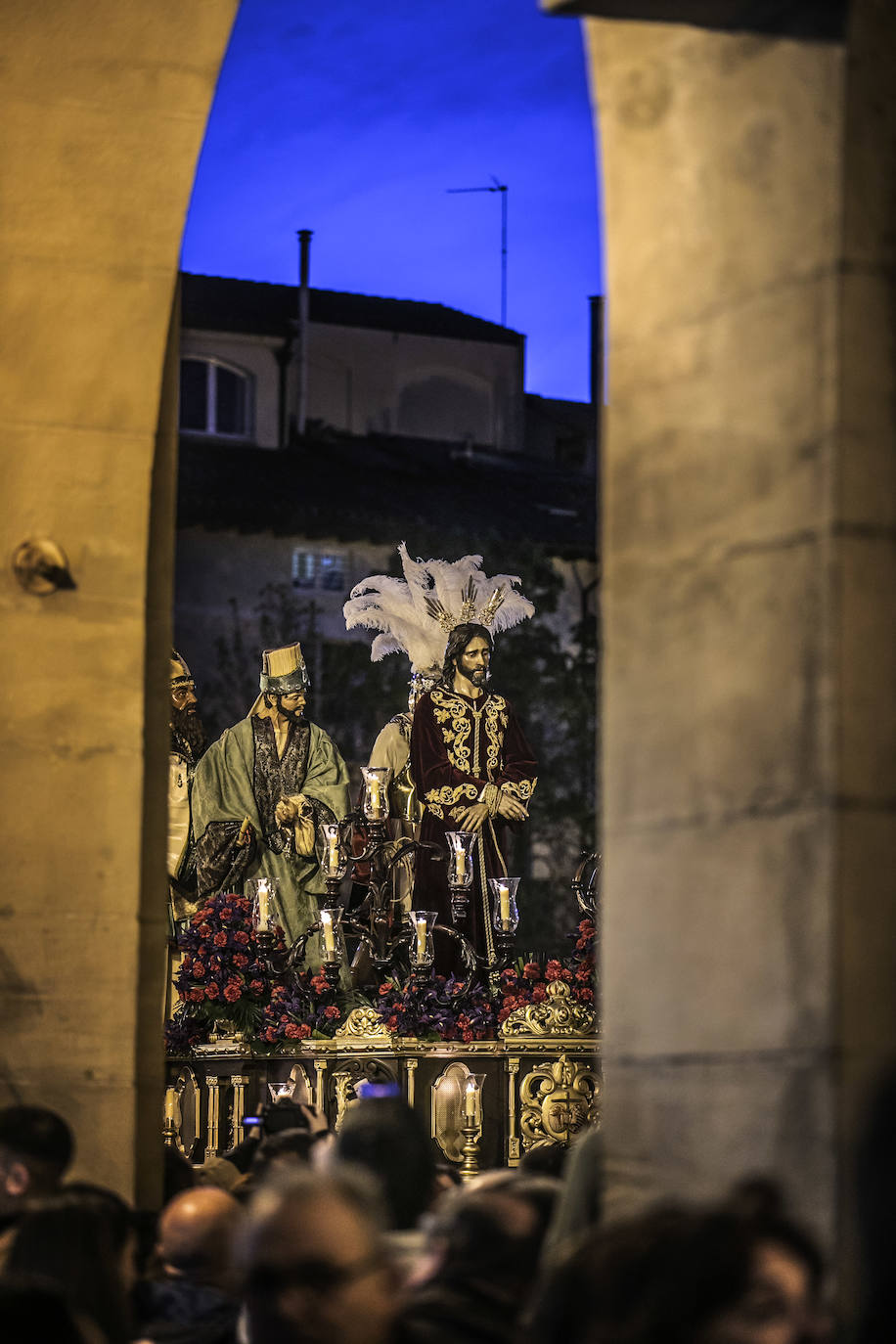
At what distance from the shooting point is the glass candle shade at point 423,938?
1119 cm

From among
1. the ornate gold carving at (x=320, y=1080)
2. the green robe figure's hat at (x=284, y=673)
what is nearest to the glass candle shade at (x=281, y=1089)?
the ornate gold carving at (x=320, y=1080)

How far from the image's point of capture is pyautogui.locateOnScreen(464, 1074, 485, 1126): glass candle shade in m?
10.6

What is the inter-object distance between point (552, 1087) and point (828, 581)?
23.7 ft

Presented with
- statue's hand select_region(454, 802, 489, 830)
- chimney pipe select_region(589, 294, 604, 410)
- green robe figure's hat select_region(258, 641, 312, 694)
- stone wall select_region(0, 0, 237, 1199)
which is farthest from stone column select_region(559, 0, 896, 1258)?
chimney pipe select_region(589, 294, 604, 410)

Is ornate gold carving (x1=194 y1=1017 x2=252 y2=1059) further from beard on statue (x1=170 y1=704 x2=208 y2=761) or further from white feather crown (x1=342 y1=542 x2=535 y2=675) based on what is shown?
white feather crown (x1=342 y1=542 x2=535 y2=675)

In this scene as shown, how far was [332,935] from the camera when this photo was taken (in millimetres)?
11422

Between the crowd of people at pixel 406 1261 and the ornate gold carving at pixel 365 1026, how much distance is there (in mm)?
5570

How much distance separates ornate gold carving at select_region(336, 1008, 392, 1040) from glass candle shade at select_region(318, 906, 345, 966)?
1.32 ft

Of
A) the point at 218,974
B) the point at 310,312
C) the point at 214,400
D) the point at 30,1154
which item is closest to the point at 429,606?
the point at 218,974

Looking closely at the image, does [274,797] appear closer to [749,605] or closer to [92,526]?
[92,526]

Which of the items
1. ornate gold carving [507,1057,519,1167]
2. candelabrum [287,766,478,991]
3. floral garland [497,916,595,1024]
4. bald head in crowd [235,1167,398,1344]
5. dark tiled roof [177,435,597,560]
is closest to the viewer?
bald head in crowd [235,1167,398,1344]

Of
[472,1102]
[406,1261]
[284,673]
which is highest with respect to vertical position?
[284,673]

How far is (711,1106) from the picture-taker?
4.03 m

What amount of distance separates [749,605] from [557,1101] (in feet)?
23.0
